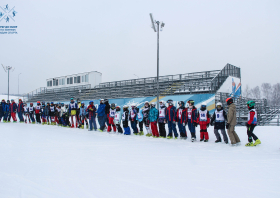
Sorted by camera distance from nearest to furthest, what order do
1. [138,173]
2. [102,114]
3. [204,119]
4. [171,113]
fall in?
[138,173], [204,119], [171,113], [102,114]

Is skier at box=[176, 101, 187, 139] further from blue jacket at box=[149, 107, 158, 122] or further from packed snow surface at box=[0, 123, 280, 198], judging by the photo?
packed snow surface at box=[0, 123, 280, 198]

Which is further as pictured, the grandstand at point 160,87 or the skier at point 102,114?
the grandstand at point 160,87

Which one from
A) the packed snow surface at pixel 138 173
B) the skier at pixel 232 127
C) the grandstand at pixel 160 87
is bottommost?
the packed snow surface at pixel 138 173

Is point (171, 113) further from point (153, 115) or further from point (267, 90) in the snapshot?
point (267, 90)

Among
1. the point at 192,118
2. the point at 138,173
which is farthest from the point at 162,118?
the point at 138,173

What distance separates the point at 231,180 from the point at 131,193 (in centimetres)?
212

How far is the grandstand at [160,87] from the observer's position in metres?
17.2

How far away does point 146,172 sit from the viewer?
435 centimetres

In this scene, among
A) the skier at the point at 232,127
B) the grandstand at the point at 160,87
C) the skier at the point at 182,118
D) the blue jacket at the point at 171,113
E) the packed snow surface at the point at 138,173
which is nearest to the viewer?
the packed snow surface at the point at 138,173

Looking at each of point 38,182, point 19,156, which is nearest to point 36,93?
point 19,156

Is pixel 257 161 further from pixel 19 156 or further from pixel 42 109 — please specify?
pixel 42 109

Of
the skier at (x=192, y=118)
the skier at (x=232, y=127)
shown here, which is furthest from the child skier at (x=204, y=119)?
the skier at (x=232, y=127)

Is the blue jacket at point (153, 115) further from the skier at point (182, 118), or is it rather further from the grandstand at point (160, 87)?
the grandstand at point (160, 87)

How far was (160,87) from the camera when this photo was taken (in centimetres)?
2250
